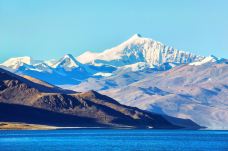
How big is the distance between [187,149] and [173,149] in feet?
10.1

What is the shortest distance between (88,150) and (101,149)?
3454 mm

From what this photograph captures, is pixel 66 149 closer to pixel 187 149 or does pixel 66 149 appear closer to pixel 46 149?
pixel 46 149

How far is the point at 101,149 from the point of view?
174875 mm

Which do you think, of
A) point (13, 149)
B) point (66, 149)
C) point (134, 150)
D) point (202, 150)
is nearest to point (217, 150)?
point (202, 150)

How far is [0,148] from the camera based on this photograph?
563 ft

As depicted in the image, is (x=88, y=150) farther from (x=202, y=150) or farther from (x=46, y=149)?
(x=202, y=150)

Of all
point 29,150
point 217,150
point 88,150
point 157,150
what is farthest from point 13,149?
point 217,150

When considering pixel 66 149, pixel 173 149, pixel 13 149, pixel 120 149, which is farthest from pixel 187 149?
pixel 13 149

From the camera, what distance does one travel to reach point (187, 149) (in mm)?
176750

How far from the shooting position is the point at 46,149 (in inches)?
6796

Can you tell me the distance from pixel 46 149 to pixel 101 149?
466 inches

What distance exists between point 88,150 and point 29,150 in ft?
44.2

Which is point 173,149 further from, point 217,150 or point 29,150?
point 29,150

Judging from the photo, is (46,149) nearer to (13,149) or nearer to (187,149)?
(13,149)
